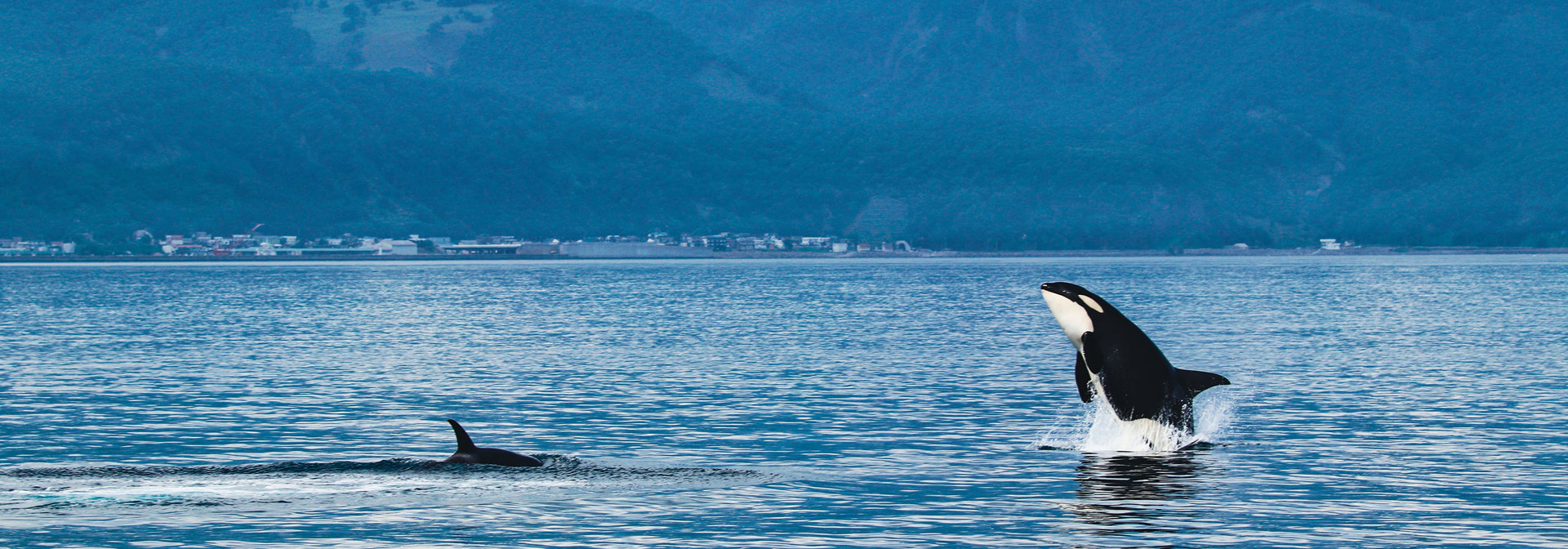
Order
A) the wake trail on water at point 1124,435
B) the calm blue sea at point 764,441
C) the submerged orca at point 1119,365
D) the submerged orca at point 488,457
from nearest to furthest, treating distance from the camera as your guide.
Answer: the calm blue sea at point 764,441 < the submerged orca at point 1119,365 < the submerged orca at point 488,457 < the wake trail on water at point 1124,435

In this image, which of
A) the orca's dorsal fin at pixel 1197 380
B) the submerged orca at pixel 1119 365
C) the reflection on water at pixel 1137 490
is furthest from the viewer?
the orca's dorsal fin at pixel 1197 380

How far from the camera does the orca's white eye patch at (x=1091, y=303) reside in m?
30.3

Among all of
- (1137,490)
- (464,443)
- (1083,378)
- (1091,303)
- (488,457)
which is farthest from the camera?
(488,457)

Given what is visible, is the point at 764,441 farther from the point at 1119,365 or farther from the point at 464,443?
the point at 1119,365

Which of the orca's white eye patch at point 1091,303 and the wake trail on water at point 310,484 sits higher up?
the orca's white eye patch at point 1091,303

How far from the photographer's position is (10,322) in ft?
342

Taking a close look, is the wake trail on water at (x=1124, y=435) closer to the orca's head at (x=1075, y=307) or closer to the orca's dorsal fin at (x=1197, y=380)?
the orca's dorsal fin at (x=1197, y=380)

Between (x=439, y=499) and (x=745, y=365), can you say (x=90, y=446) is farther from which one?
(x=745, y=365)

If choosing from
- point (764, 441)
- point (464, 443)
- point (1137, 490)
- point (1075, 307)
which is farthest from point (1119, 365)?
point (464, 443)

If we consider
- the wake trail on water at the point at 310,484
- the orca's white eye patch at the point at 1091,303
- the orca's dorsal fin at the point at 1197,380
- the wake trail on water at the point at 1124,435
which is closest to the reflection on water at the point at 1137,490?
the wake trail on water at the point at 1124,435

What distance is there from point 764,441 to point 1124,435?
8.22 meters

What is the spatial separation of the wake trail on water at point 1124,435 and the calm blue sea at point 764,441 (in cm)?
26

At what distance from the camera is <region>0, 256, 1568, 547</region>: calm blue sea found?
28.4m

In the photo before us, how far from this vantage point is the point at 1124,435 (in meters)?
36.0
